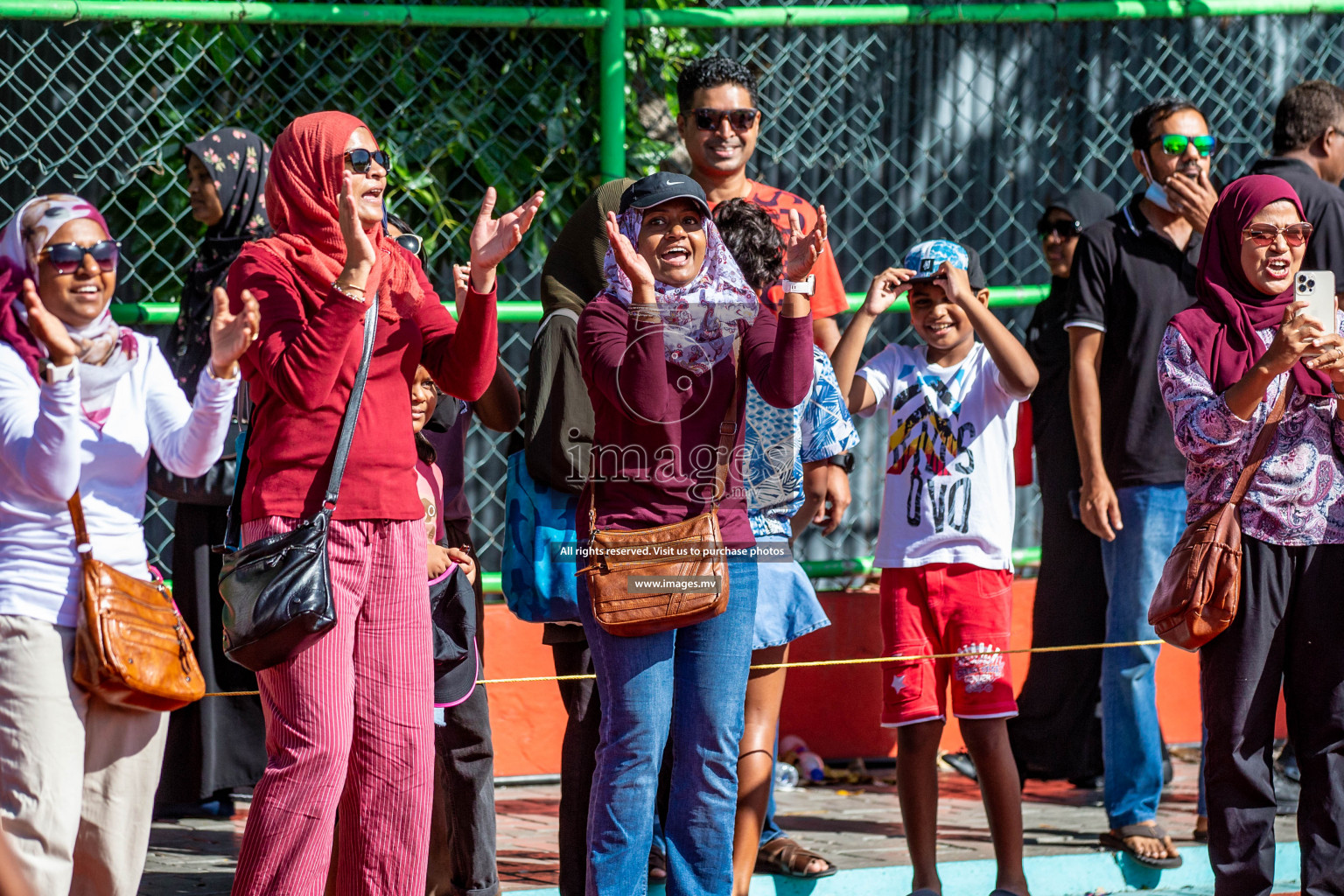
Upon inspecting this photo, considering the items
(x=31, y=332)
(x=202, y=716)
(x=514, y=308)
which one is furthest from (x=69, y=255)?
(x=202, y=716)

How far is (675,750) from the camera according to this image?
3.59 meters

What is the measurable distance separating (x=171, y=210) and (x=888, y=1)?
9.67 feet

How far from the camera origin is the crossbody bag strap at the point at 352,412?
3277 millimetres

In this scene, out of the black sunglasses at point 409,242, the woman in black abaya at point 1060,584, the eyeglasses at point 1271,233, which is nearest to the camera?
the eyeglasses at point 1271,233

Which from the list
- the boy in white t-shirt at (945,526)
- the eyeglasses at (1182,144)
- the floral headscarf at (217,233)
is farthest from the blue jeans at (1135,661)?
the floral headscarf at (217,233)

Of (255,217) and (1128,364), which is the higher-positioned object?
(255,217)

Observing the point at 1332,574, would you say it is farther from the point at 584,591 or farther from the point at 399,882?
the point at 399,882

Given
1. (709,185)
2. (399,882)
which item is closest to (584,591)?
(399,882)

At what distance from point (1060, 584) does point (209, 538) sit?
2968mm

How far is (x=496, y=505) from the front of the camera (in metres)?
6.05

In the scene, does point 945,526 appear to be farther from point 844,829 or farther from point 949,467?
point 844,829

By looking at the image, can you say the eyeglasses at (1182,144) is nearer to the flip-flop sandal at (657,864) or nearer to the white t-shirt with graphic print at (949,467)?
the white t-shirt with graphic print at (949,467)

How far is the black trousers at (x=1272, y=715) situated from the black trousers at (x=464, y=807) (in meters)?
1.89

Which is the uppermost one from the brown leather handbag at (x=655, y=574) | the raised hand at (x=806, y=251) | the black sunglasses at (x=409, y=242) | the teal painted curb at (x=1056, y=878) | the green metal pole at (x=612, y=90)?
the green metal pole at (x=612, y=90)
